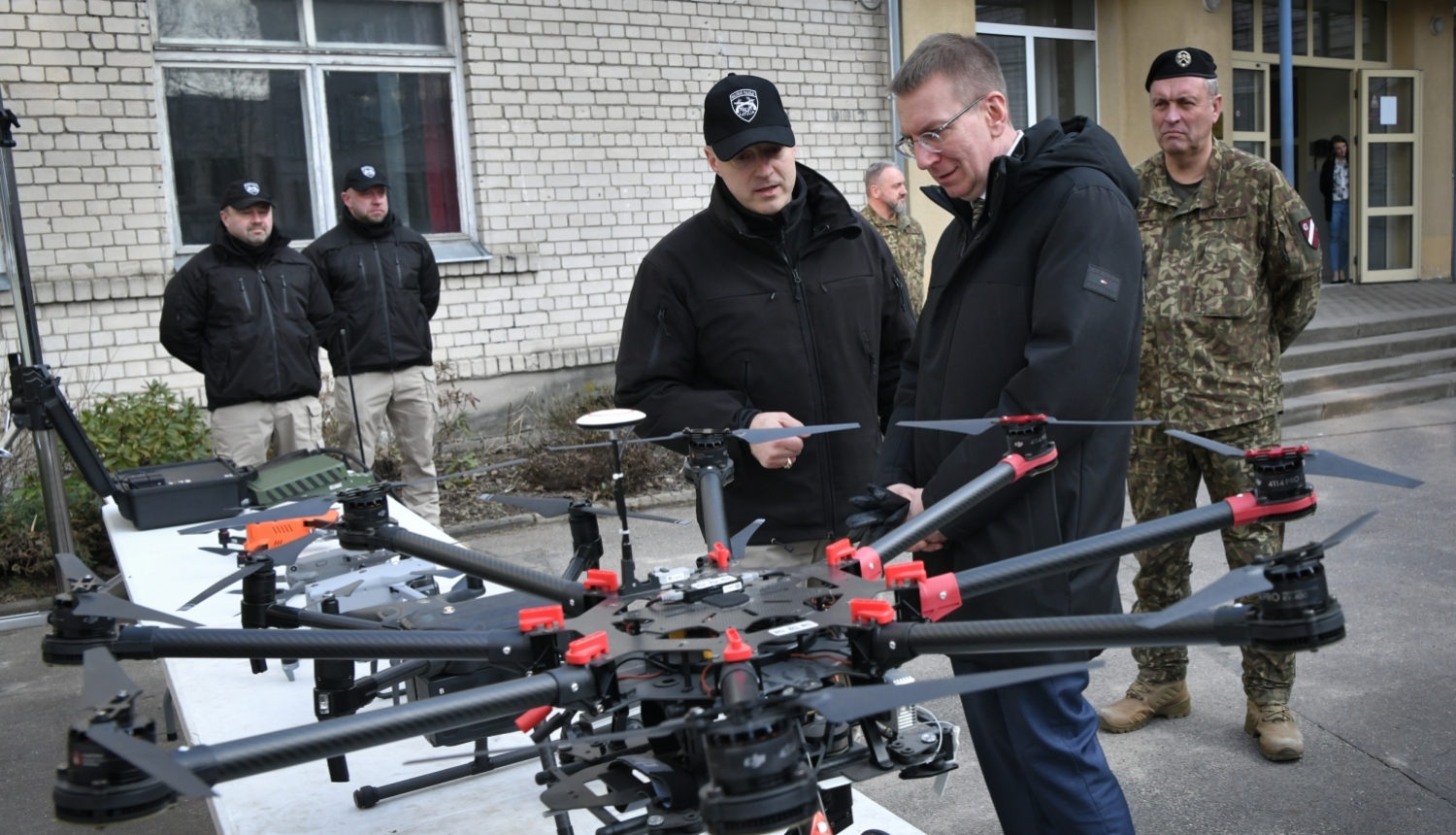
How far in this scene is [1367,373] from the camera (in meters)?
11.7

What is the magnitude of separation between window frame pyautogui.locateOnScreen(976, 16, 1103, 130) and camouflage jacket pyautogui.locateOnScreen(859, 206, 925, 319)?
5.80 meters

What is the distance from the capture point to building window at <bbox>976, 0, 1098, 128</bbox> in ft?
44.2

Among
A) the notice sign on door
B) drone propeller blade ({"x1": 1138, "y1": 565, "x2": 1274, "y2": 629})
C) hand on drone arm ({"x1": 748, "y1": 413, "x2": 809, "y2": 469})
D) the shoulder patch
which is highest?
the notice sign on door

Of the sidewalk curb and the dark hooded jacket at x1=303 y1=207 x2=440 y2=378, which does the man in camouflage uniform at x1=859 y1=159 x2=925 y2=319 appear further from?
the dark hooded jacket at x1=303 y1=207 x2=440 y2=378

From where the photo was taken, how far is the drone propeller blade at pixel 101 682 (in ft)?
4.56

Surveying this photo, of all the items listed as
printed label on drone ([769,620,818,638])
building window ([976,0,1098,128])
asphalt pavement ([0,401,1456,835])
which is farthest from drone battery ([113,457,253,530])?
building window ([976,0,1098,128])

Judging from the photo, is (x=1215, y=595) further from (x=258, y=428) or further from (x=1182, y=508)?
(x=258, y=428)

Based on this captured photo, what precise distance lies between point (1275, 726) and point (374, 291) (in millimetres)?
5744

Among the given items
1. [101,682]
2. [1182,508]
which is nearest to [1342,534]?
[101,682]

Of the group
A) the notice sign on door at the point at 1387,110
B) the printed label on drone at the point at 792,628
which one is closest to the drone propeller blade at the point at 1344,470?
the printed label on drone at the point at 792,628

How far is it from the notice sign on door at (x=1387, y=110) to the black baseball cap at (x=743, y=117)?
15.4m

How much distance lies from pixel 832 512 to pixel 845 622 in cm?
176

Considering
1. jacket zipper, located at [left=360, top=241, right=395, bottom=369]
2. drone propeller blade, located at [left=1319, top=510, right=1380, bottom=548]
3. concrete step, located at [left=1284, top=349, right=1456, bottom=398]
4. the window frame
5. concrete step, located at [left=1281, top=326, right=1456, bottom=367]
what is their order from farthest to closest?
Answer: the window frame < concrete step, located at [left=1281, top=326, right=1456, bottom=367] < concrete step, located at [left=1284, top=349, right=1456, bottom=398] < jacket zipper, located at [left=360, top=241, right=395, bottom=369] < drone propeller blade, located at [left=1319, top=510, right=1380, bottom=548]

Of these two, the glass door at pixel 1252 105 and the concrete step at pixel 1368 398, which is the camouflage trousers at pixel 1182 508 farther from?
the glass door at pixel 1252 105
